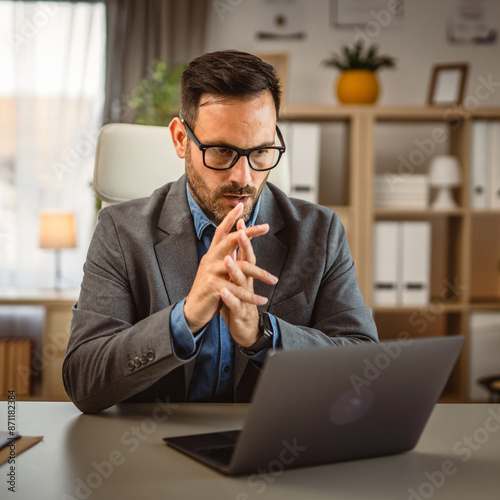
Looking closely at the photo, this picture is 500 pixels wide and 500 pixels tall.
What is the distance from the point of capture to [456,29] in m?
3.30

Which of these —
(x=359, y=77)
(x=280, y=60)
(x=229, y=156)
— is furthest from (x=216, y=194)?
(x=280, y=60)

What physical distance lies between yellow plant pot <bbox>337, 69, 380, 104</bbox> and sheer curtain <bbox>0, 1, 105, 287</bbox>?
1.34 meters

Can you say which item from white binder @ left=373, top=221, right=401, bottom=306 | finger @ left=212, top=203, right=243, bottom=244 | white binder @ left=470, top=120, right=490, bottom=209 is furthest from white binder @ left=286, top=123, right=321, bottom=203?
finger @ left=212, top=203, right=243, bottom=244

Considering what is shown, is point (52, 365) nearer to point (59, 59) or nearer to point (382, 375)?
point (59, 59)

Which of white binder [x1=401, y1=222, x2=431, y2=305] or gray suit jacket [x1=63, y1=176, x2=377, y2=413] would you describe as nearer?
gray suit jacket [x1=63, y1=176, x2=377, y2=413]

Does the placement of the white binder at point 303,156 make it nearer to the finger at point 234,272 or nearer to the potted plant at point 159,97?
the potted plant at point 159,97

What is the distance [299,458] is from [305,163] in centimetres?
231

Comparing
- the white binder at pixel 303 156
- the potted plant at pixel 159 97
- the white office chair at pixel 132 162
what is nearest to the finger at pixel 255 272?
the white office chair at pixel 132 162

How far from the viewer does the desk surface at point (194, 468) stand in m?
0.66

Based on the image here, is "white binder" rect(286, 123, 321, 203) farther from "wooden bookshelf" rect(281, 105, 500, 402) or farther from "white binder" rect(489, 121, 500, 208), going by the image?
"white binder" rect(489, 121, 500, 208)

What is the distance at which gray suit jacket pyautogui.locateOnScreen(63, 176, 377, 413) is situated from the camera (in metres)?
1.16

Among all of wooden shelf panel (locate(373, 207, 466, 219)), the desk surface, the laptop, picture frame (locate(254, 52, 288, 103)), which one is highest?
picture frame (locate(254, 52, 288, 103))

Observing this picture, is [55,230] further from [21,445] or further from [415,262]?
[21,445]

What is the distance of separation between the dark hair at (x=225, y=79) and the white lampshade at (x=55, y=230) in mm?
2025
